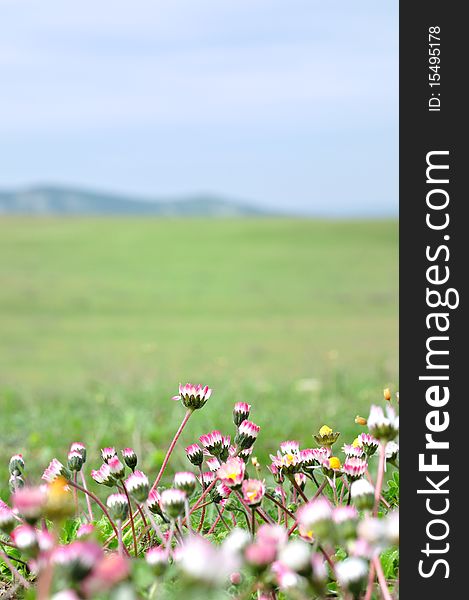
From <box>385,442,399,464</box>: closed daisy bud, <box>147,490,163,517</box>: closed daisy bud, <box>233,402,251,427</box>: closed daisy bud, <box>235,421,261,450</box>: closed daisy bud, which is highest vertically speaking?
<box>233,402,251,427</box>: closed daisy bud

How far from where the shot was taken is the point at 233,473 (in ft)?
4.89

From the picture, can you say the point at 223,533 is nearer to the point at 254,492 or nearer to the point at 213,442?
the point at 213,442

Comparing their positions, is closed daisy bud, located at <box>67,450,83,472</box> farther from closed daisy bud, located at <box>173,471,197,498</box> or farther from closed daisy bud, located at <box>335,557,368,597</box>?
closed daisy bud, located at <box>335,557,368,597</box>

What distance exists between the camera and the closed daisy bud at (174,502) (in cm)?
137

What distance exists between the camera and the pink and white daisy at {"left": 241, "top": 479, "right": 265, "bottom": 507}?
4.70 ft

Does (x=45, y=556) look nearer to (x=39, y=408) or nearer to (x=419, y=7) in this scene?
(x=419, y=7)

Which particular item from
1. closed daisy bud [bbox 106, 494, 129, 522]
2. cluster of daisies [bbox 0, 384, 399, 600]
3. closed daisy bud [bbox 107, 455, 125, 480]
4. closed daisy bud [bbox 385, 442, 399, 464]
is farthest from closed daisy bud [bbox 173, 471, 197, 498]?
closed daisy bud [bbox 385, 442, 399, 464]

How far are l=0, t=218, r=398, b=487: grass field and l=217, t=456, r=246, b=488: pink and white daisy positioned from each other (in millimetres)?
2848

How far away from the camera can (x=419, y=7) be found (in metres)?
1.51

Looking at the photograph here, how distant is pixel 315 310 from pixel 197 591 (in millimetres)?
10686

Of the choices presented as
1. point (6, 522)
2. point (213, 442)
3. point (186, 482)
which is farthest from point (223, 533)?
point (6, 522)

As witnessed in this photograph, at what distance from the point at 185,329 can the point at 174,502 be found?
8803mm

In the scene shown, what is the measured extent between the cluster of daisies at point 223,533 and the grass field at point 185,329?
8.31 ft

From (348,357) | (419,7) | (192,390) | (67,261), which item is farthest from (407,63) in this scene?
(67,261)
